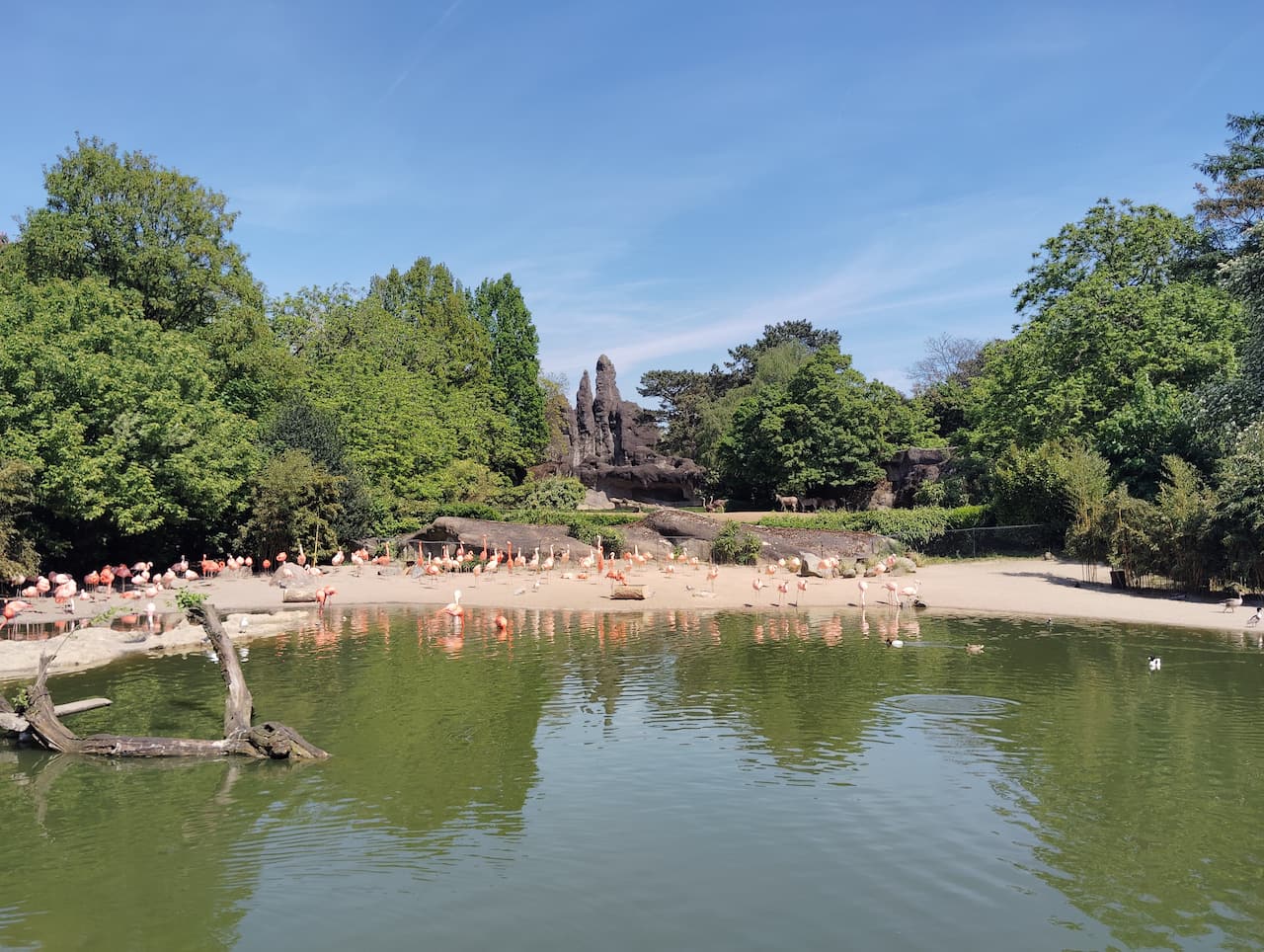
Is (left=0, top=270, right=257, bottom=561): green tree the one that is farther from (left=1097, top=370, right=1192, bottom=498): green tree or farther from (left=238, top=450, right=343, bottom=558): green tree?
(left=1097, top=370, right=1192, bottom=498): green tree

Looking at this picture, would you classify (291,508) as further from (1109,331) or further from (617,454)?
(617,454)

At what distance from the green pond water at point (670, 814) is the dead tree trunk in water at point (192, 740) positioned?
0.25 m

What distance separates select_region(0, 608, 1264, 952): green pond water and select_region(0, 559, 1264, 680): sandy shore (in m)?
3.60

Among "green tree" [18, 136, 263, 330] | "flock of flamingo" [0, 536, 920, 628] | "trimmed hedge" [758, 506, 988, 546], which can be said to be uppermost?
"green tree" [18, 136, 263, 330]

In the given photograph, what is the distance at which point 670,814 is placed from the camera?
33.2ft

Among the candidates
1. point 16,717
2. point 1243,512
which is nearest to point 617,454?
point 1243,512

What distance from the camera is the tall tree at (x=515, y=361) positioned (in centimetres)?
6072

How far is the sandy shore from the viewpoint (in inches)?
824

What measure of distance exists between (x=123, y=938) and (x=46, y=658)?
6.41m

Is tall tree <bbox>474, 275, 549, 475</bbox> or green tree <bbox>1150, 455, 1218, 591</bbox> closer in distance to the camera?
green tree <bbox>1150, 455, 1218, 591</bbox>

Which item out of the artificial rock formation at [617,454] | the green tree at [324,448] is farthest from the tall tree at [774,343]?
the green tree at [324,448]

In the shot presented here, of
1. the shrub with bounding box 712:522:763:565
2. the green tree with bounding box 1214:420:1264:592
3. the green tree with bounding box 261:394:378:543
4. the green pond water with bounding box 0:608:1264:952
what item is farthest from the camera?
the green tree with bounding box 261:394:378:543

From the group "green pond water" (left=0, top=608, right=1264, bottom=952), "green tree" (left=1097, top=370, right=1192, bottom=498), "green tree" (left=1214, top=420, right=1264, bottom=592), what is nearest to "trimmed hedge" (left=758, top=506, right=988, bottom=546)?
"green tree" (left=1097, top=370, right=1192, bottom=498)

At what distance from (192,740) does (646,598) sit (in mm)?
16690
